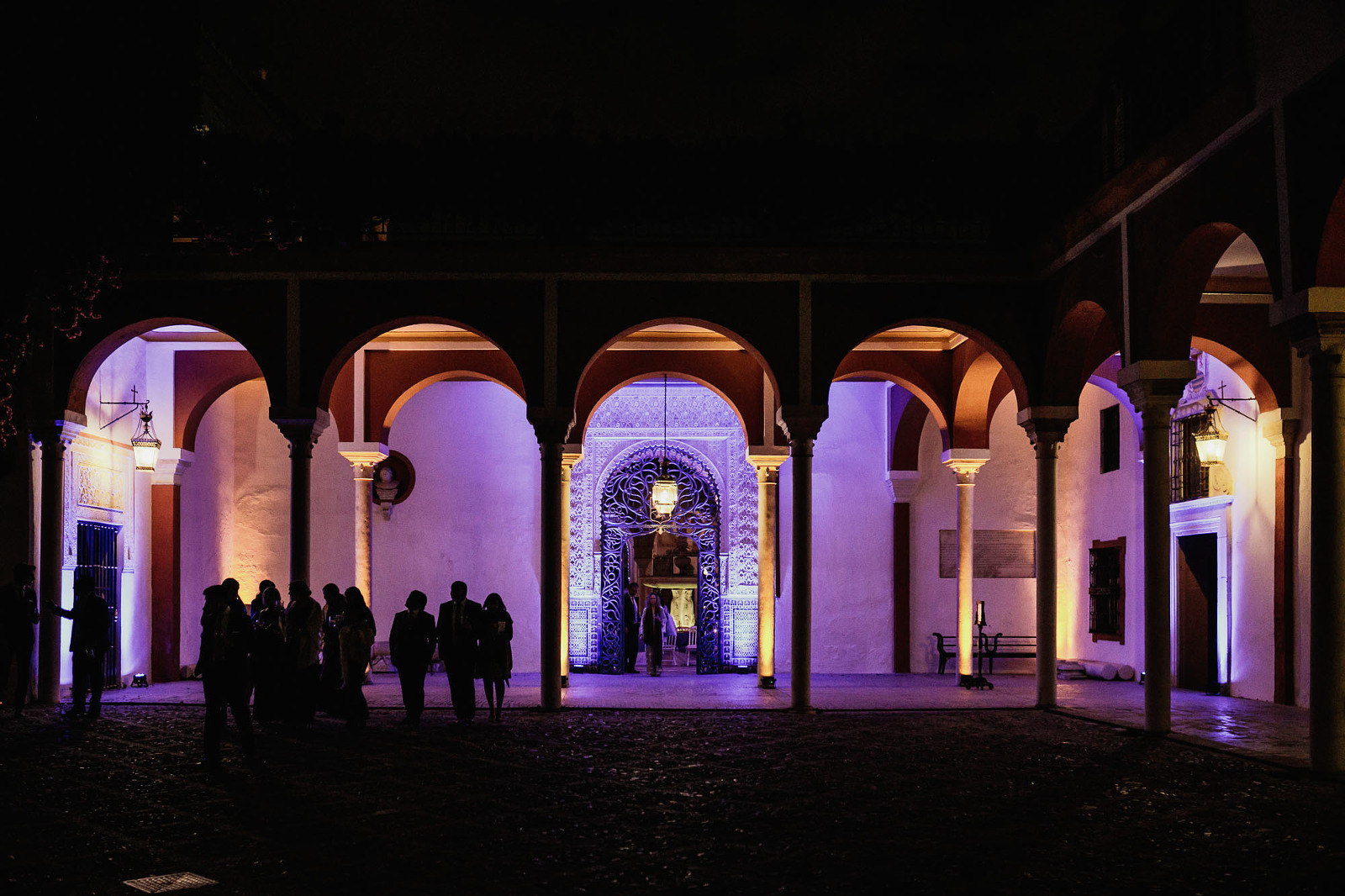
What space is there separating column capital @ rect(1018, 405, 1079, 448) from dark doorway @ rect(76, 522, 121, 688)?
10316mm

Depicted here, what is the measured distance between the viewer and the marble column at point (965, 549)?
16.0m

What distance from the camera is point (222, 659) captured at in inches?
349

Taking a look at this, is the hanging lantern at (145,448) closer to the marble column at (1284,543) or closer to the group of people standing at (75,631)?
the group of people standing at (75,631)

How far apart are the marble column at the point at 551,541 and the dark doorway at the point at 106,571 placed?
5.47m

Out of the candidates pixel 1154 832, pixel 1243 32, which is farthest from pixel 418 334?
pixel 1154 832

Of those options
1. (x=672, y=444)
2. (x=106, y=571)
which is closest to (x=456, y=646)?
(x=106, y=571)

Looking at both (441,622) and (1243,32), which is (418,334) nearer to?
(441,622)

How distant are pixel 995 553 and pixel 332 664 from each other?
37.7 feet

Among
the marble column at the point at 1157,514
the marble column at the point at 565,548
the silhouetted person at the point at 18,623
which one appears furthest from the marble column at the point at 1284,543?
the silhouetted person at the point at 18,623

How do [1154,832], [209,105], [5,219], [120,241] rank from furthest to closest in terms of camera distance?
1. [209,105]
2. [120,241]
3. [5,219]
4. [1154,832]

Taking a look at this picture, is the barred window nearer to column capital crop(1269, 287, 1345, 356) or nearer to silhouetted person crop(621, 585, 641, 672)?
silhouetted person crop(621, 585, 641, 672)

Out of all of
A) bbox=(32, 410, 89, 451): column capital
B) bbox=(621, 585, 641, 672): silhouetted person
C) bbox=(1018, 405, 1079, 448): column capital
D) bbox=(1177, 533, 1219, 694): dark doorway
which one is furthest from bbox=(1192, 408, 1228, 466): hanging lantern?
bbox=(32, 410, 89, 451): column capital

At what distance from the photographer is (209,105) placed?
59.7 ft

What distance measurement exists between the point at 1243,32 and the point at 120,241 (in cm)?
991
